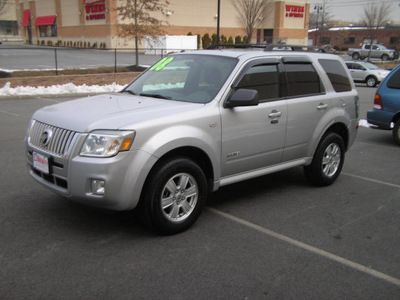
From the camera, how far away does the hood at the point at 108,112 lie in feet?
13.0

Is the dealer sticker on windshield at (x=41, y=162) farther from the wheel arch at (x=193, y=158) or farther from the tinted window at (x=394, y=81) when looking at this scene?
the tinted window at (x=394, y=81)

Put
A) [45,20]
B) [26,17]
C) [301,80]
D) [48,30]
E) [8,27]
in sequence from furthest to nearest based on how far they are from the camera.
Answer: [8,27] → [26,17] → [48,30] → [45,20] → [301,80]

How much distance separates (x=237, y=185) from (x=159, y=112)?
231 cm

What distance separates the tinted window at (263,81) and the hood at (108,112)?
2.47 feet

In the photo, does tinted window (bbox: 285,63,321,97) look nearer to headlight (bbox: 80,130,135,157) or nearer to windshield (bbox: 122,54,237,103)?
windshield (bbox: 122,54,237,103)

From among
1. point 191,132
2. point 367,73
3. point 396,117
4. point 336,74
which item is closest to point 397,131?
point 396,117

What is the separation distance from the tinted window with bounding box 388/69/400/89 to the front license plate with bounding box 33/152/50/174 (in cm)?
770

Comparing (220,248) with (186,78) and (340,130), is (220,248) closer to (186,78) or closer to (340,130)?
(186,78)

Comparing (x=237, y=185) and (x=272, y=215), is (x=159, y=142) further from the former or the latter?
(x=237, y=185)

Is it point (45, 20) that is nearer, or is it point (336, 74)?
point (336, 74)

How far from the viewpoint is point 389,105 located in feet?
30.0

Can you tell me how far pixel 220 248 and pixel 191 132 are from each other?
1183 millimetres

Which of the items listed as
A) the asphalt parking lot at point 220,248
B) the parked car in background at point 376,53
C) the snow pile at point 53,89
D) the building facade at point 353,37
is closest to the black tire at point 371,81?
the snow pile at point 53,89

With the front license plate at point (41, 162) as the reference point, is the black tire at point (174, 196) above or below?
below
